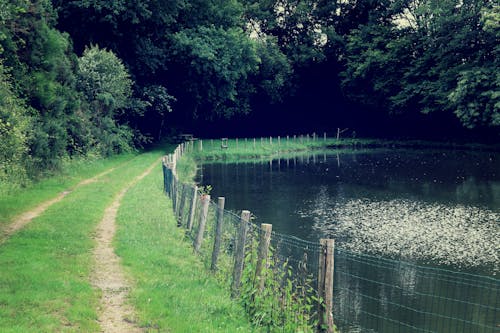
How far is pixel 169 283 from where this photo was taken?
39.0 ft

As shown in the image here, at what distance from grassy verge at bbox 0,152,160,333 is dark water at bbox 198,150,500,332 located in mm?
5400

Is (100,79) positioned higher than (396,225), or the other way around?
(100,79)

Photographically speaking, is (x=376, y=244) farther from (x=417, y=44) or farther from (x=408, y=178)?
(x=417, y=44)

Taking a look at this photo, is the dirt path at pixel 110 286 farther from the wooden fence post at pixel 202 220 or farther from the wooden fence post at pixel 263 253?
the wooden fence post at pixel 263 253

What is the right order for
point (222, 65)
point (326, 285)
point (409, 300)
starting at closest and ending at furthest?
point (326, 285) < point (409, 300) < point (222, 65)

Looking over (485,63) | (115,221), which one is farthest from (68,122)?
(485,63)

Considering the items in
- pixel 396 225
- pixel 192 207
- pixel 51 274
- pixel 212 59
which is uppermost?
pixel 212 59

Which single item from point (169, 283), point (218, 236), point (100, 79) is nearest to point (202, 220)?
point (218, 236)

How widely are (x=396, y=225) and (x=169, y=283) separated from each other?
14.6 m

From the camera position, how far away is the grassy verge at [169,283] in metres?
9.67

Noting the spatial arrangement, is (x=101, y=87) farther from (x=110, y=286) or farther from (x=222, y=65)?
(x=110, y=286)

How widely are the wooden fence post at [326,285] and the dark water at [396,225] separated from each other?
244cm

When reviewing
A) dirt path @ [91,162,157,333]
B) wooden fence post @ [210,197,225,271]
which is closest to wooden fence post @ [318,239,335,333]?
dirt path @ [91,162,157,333]

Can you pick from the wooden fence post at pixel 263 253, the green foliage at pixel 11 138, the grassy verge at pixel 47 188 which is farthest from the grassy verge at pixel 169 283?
the green foliage at pixel 11 138
